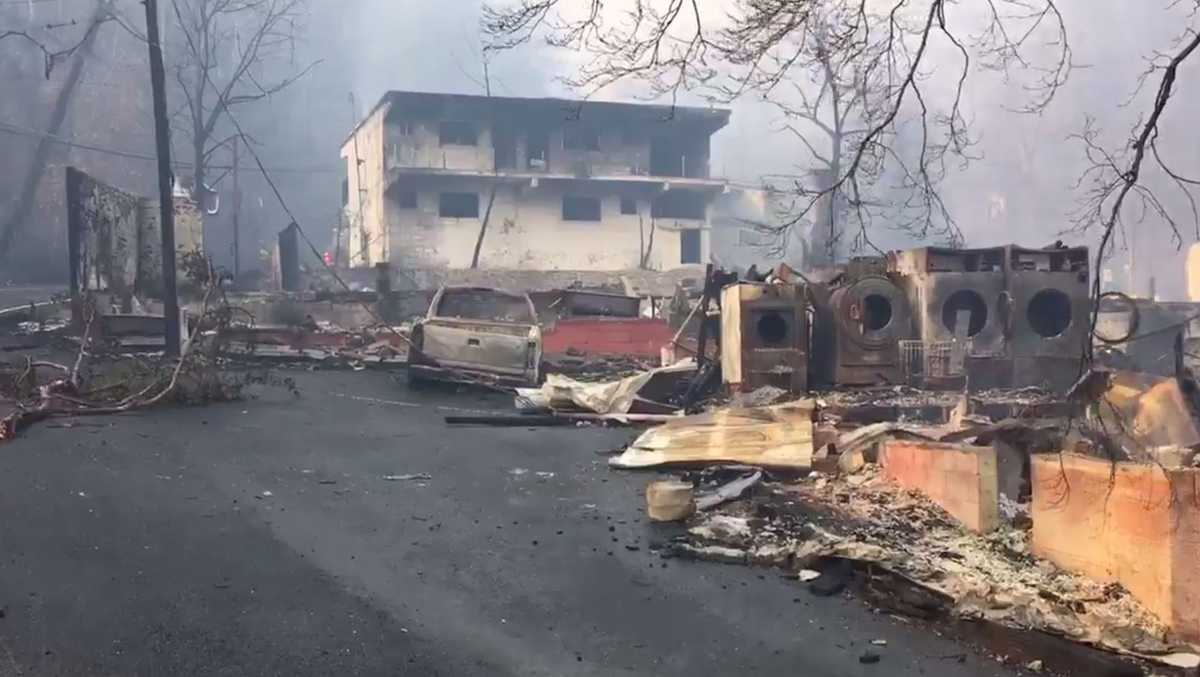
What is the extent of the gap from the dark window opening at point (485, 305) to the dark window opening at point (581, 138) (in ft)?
81.5

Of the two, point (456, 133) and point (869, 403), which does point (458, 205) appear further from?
point (869, 403)

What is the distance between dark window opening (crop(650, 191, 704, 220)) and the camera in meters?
39.5

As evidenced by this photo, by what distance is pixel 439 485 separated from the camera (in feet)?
24.3

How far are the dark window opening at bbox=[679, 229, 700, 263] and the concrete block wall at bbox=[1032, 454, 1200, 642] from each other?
34997 millimetres

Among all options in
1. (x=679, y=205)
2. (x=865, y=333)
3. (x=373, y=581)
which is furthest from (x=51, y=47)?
(x=373, y=581)

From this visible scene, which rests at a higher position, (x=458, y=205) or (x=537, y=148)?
(x=537, y=148)

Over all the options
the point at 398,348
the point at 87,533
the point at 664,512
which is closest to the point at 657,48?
the point at 664,512

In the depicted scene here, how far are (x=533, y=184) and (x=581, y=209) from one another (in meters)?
2.50

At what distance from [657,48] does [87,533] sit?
420 cm

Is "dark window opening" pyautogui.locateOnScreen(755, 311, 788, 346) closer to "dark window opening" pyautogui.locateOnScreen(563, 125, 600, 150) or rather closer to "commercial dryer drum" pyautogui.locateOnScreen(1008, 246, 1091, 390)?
"commercial dryer drum" pyautogui.locateOnScreen(1008, 246, 1091, 390)

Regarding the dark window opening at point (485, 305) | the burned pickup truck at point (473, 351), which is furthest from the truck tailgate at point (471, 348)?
the dark window opening at point (485, 305)

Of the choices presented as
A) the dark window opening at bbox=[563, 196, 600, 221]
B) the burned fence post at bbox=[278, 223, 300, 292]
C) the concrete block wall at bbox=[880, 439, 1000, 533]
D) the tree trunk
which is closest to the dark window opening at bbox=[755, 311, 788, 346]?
the concrete block wall at bbox=[880, 439, 1000, 533]

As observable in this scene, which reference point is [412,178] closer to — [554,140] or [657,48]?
[554,140]

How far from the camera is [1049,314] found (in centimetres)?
1247
